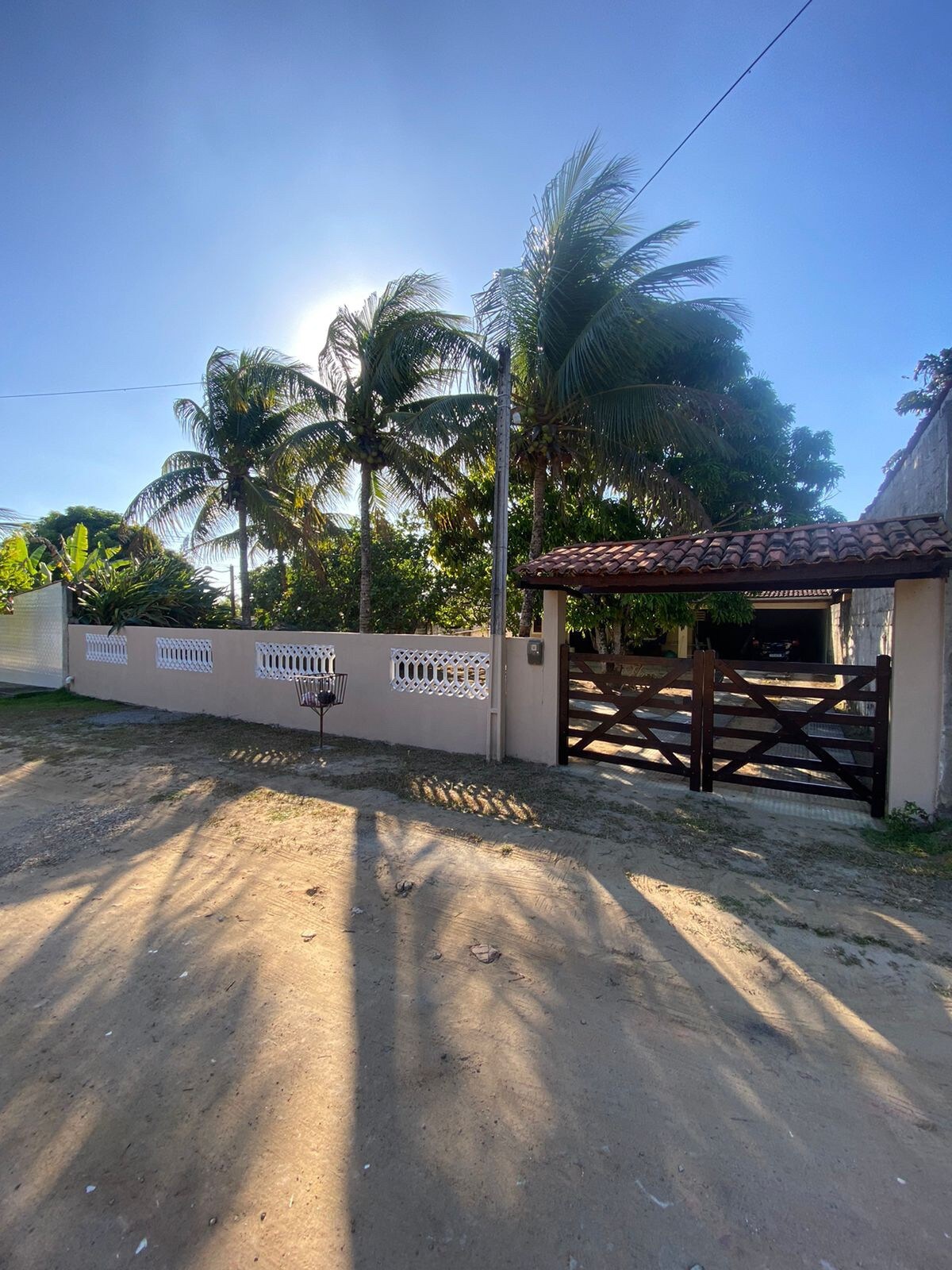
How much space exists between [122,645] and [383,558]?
605cm

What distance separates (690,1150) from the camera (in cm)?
193

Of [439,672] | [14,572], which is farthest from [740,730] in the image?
[14,572]

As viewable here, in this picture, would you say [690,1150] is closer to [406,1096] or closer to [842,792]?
[406,1096]

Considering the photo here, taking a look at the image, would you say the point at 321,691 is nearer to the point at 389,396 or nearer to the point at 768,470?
the point at 389,396

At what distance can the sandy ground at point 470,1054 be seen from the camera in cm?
169

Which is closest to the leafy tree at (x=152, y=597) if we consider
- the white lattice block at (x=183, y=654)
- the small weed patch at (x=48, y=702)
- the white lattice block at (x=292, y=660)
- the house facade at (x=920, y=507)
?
Answer: the small weed patch at (x=48, y=702)

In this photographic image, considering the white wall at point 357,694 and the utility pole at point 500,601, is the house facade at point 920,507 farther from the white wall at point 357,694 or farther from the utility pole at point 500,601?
the utility pole at point 500,601

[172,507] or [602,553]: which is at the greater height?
[172,507]

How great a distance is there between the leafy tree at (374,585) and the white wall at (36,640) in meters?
5.04

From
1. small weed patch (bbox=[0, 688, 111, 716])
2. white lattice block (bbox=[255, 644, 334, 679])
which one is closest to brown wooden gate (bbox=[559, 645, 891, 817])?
white lattice block (bbox=[255, 644, 334, 679])

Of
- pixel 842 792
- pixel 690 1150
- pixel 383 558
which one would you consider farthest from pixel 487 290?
pixel 690 1150

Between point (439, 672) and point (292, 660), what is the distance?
2806 mm

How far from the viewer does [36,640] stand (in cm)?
1470

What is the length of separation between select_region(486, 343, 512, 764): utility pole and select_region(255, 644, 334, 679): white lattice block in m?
2.77
